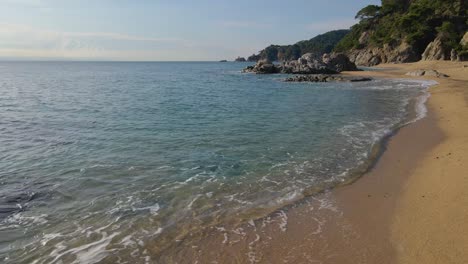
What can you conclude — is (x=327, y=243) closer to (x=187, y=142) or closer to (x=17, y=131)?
(x=187, y=142)

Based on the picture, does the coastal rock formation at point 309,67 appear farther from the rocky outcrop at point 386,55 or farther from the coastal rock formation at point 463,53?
the rocky outcrop at point 386,55

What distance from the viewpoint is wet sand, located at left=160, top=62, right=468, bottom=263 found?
6.87 meters

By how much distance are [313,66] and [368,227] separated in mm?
64826

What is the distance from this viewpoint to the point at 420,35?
88562 millimetres

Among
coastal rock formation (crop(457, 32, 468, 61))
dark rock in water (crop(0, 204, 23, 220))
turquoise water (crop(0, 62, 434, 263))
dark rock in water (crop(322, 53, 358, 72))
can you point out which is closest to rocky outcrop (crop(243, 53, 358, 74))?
dark rock in water (crop(322, 53, 358, 72))

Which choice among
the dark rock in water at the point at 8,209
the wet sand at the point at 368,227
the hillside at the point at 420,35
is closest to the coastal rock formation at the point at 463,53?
the hillside at the point at 420,35

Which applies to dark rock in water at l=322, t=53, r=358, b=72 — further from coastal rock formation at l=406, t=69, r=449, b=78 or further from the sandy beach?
the sandy beach

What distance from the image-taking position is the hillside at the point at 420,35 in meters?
77.8

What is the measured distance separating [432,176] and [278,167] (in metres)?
4.77

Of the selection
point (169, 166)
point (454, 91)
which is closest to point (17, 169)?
point (169, 166)

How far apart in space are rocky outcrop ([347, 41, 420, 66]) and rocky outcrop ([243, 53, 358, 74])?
22.4 m

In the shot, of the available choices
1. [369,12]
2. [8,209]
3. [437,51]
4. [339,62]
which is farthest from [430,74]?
[369,12]

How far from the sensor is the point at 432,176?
1120 cm

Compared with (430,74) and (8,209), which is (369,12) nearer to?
(430,74)
